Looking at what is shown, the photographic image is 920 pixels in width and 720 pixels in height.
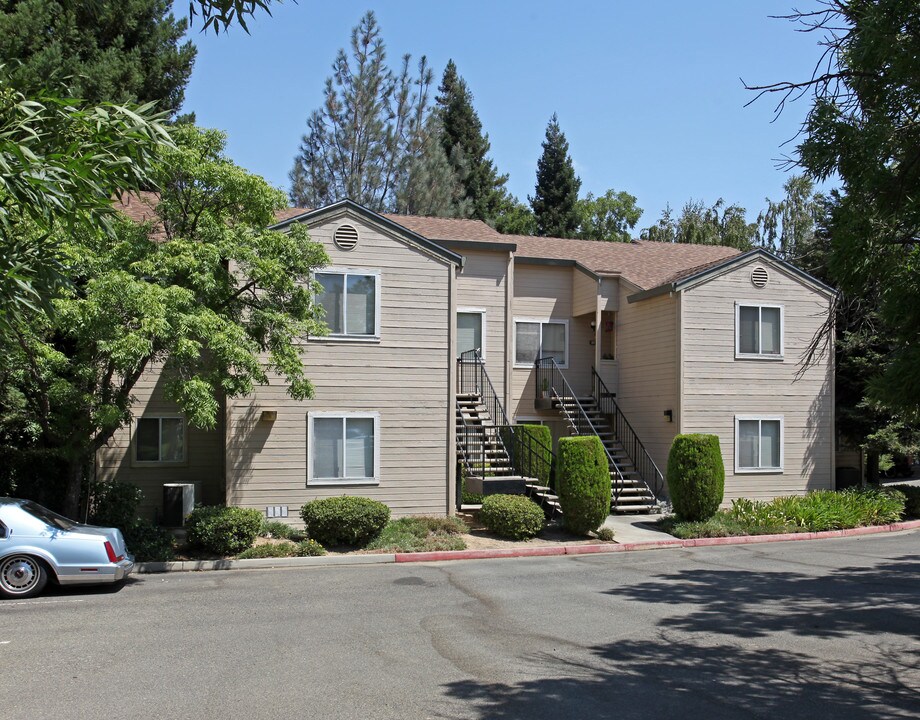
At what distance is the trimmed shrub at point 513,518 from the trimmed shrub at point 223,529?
466 centimetres

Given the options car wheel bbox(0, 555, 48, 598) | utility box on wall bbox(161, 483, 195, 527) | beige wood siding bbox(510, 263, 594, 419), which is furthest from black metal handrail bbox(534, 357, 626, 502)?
car wheel bbox(0, 555, 48, 598)

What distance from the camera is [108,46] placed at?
2622cm

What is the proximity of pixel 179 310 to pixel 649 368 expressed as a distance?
13.8 meters

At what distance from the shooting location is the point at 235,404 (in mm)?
17312

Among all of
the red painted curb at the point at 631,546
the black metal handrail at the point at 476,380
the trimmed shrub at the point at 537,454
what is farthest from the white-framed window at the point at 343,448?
the black metal handrail at the point at 476,380

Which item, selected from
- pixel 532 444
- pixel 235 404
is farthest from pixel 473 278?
pixel 235 404

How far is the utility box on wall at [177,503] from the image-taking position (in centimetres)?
1752

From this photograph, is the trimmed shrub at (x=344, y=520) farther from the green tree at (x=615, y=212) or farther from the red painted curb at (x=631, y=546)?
the green tree at (x=615, y=212)

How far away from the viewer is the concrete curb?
47.5 feet

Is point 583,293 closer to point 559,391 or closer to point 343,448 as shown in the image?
point 559,391

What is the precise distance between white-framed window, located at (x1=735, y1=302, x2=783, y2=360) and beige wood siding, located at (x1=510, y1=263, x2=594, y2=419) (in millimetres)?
4442

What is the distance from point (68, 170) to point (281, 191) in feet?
32.6

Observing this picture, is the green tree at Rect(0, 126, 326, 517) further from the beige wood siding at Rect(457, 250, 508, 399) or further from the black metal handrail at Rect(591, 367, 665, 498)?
the black metal handrail at Rect(591, 367, 665, 498)

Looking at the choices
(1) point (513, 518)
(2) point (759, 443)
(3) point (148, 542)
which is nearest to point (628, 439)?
(2) point (759, 443)
